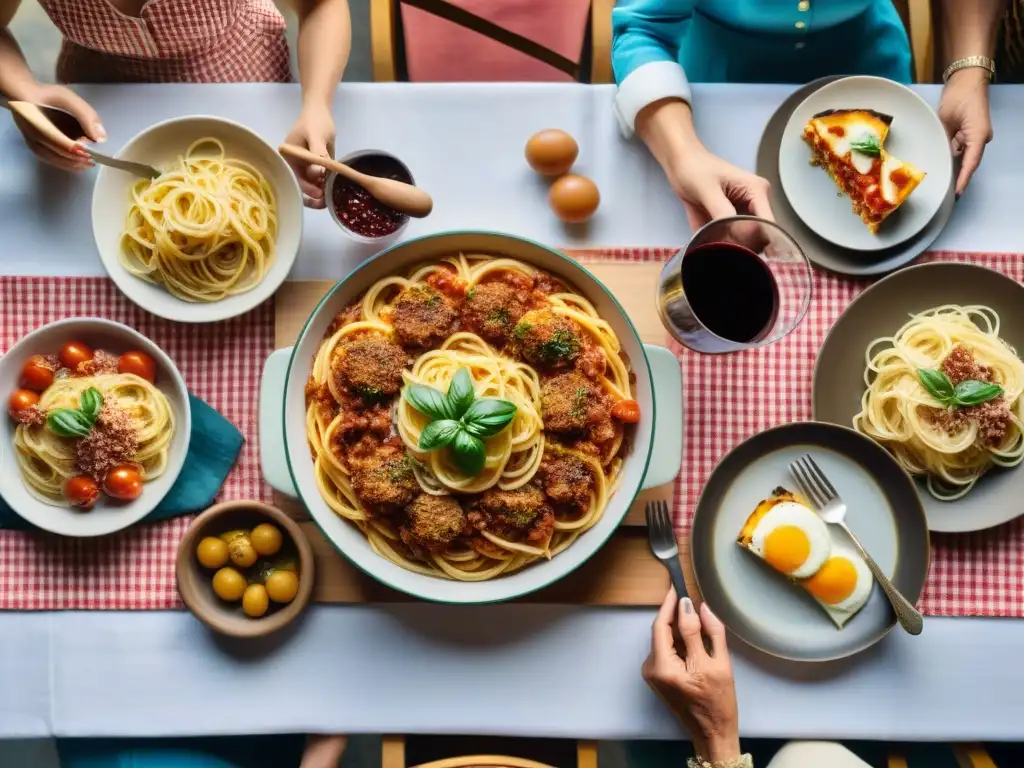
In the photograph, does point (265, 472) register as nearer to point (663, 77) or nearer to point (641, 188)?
point (641, 188)

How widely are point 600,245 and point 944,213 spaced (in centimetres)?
103

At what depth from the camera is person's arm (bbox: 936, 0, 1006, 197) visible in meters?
2.42

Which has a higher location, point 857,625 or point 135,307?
point 135,307

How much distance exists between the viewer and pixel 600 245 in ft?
8.23

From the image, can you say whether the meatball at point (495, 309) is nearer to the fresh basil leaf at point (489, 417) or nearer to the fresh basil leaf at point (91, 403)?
the fresh basil leaf at point (489, 417)

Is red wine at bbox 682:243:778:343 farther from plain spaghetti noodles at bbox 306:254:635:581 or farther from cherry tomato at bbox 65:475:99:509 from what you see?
cherry tomato at bbox 65:475:99:509

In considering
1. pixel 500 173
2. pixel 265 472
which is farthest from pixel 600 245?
pixel 265 472

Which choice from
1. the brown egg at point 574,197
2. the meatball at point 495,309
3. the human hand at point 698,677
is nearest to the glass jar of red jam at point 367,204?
the meatball at point 495,309

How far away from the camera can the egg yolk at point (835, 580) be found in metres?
2.30

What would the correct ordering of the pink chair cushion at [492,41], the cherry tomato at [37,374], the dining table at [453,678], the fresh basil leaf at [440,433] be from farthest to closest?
the pink chair cushion at [492,41], the dining table at [453,678], the cherry tomato at [37,374], the fresh basil leaf at [440,433]

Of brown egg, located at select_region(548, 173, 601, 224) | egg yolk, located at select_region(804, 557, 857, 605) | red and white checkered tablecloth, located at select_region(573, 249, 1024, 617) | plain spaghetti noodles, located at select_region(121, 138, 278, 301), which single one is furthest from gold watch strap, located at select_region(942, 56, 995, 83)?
plain spaghetti noodles, located at select_region(121, 138, 278, 301)

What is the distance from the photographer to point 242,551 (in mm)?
2299

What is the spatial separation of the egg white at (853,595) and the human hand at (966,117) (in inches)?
44.6

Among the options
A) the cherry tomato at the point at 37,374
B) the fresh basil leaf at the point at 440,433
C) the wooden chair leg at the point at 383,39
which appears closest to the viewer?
the fresh basil leaf at the point at 440,433
